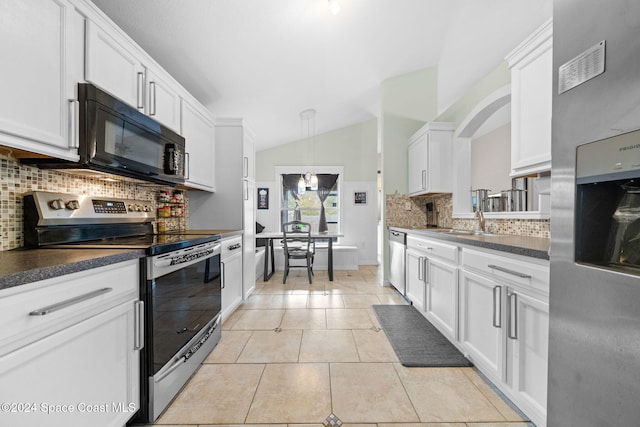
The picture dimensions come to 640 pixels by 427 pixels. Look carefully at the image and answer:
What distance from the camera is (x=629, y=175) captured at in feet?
2.26

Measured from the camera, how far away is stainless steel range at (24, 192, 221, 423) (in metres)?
1.41

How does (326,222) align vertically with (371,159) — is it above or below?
below

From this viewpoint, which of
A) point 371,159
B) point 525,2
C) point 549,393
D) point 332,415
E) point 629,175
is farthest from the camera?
point 371,159

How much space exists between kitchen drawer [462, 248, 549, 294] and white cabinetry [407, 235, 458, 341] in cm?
25

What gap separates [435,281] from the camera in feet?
8.11

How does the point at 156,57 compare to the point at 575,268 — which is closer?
the point at 575,268

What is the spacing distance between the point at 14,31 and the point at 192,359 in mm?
1827


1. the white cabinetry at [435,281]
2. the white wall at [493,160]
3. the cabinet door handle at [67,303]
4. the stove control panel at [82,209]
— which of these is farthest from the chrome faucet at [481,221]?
the stove control panel at [82,209]

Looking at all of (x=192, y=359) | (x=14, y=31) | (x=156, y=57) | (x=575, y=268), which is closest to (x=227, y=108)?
(x=156, y=57)

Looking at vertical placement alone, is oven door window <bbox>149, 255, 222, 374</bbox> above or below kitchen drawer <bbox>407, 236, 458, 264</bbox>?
below

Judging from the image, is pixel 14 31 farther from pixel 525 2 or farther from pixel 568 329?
pixel 525 2

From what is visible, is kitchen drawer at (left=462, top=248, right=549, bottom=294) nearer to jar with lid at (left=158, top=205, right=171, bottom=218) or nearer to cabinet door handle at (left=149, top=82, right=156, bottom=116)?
cabinet door handle at (left=149, top=82, right=156, bottom=116)

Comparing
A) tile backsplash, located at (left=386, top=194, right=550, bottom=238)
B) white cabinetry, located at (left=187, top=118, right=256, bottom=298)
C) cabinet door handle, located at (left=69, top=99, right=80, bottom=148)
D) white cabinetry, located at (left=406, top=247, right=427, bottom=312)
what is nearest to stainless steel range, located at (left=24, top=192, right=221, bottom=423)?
cabinet door handle, located at (left=69, top=99, right=80, bottom=148)

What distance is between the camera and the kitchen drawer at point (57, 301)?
0.80m
